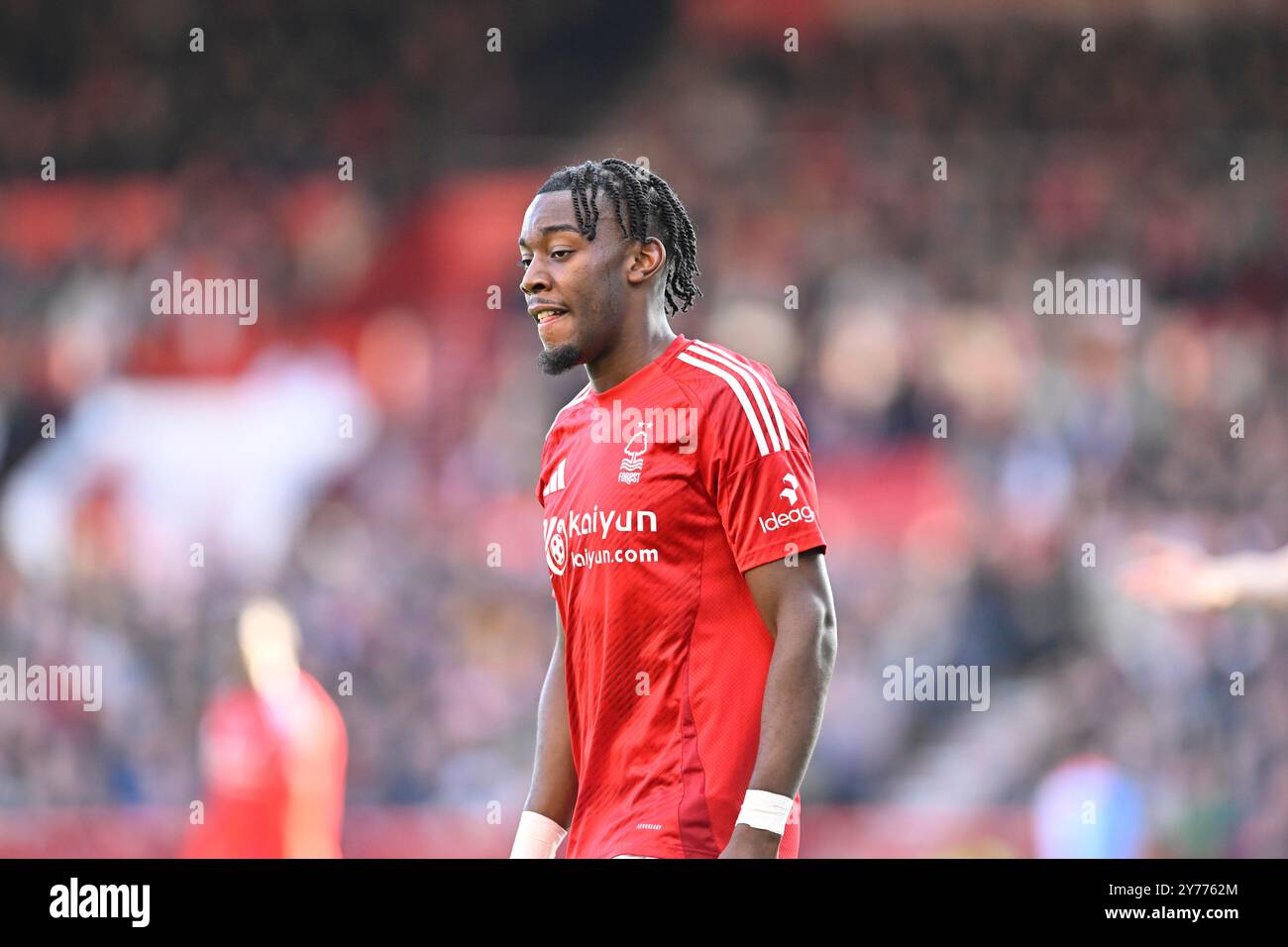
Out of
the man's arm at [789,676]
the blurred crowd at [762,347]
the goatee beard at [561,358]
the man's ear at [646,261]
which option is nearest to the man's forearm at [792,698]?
the man's arm at [789,676]

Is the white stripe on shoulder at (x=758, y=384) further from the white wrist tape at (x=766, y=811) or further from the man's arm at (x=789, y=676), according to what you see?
the white wrist tape at (x=766, y=811)

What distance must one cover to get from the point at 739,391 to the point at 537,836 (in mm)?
1143

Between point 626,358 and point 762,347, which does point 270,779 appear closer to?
point 762,347

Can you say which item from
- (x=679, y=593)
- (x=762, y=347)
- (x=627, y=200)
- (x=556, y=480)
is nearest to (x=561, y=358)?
(x=556, y=480)

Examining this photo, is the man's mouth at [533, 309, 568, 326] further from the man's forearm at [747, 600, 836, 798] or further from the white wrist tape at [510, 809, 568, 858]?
the white wrist tape at [510, 809, 568, 858]

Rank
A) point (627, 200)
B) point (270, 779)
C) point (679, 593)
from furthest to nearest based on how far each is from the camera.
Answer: point (270, 779), point (627, 200), point (679, 593)

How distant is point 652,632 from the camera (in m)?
3.59

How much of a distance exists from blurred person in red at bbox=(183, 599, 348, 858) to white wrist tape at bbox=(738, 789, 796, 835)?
592 centimetres

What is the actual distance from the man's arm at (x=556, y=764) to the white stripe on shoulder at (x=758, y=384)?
0.73 metres

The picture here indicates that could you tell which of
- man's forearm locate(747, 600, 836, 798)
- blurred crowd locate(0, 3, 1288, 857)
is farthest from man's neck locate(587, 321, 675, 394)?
blurred crowd locate(0, 3, 1288, 857)

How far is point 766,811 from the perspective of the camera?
3340mm

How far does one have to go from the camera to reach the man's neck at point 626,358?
153 inches
